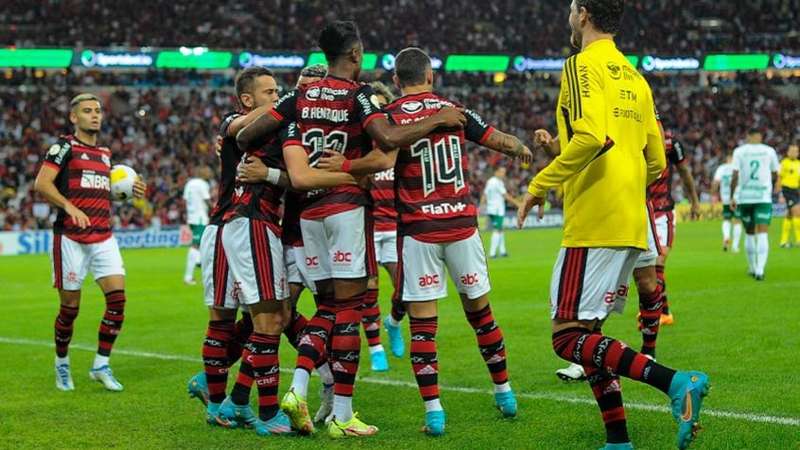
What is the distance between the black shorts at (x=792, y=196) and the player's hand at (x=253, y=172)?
20.8 m

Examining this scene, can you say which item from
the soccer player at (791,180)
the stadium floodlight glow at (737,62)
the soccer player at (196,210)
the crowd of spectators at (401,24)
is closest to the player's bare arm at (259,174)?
the soccer player at (196,210)

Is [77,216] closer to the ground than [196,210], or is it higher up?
higher up

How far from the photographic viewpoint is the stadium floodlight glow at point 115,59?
4199cm

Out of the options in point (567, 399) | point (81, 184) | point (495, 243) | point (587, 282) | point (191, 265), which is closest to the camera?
point (587, 282)

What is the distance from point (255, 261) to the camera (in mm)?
7105

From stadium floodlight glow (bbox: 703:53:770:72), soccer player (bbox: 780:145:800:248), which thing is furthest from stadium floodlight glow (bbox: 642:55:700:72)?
soccer player (bbox: 780:145:800:248)

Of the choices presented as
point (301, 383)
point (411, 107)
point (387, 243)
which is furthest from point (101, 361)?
point (411, 107)

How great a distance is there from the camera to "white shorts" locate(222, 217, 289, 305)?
7.09m

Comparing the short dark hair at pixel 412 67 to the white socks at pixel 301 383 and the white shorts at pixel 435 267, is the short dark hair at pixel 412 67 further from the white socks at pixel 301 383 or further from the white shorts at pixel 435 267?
the white socks at pixel 301 383

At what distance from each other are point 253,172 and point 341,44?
1.02 metres

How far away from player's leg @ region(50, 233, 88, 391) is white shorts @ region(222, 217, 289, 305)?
2.96m

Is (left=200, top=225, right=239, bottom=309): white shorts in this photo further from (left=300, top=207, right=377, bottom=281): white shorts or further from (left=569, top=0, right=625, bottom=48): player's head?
(left=569, top=0, right=625, bottom=48): player's head

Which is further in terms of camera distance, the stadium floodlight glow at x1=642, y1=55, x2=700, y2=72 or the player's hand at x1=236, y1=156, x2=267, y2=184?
the stadium floodlight glow at x1=642, y1=55, x2=700, y2=72

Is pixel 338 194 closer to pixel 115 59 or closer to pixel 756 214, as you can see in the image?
pixel 756 214
